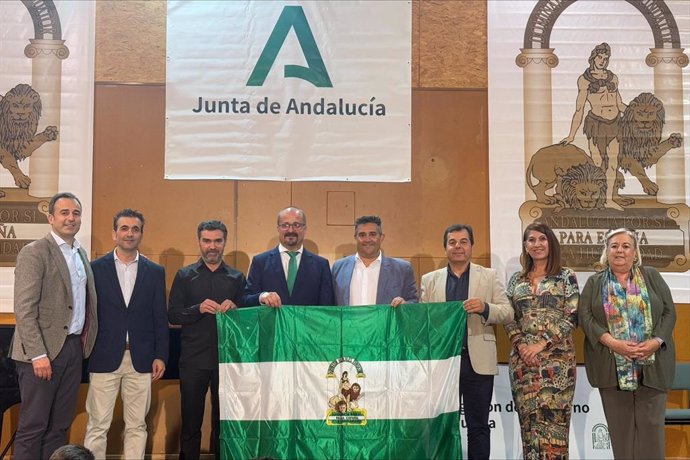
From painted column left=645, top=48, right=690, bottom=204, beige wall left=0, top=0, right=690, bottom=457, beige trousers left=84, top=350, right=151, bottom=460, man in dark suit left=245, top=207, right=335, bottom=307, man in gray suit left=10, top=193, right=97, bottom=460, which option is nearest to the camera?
man in gray suit left=10, top=193, right=97, bottom=460

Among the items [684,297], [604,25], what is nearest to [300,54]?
[604,25]

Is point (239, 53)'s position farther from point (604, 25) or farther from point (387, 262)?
point (604, 25)

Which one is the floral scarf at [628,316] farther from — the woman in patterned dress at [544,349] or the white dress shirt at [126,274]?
the white dress shirt at [126,274]

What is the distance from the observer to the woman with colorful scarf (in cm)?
409

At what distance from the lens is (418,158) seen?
5.79 meters

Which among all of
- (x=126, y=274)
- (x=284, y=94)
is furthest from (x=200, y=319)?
(x=284, y=94)

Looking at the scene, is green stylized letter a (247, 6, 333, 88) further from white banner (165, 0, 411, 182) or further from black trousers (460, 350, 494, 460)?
black trousers (460, 350, 494, 460)

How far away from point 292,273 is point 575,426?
267cm

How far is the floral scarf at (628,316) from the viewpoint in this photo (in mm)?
4102

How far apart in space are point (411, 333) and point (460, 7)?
10.1 ft

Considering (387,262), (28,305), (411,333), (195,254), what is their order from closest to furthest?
1. (28,305)
2. (411,333)
3. (387,262)
4. (195,254)

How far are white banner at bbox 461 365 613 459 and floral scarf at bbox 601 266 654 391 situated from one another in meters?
1.52

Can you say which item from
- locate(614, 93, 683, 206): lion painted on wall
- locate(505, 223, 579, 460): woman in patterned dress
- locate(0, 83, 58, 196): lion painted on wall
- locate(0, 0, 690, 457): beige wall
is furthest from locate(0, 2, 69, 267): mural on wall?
locate(614, 93, 683, 206): lion painted on wall

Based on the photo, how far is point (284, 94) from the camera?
18.6ft
